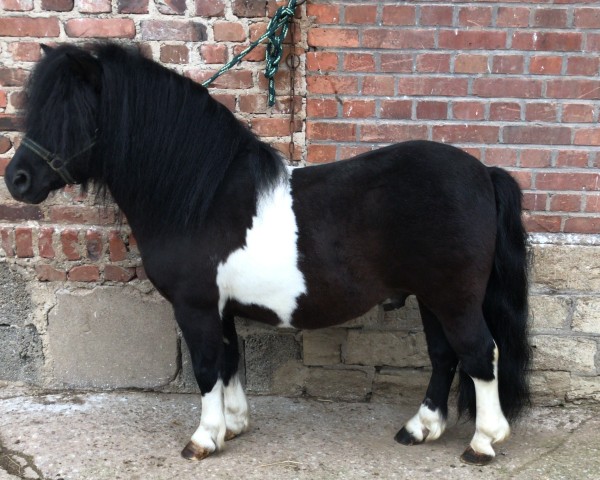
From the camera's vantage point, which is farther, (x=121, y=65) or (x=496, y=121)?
(x=496, y=121)

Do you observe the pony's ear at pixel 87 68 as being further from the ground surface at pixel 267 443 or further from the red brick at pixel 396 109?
the ground surface at pixel 267 443

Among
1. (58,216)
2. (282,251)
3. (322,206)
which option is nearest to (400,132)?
(322,206)

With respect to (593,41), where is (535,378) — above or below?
below

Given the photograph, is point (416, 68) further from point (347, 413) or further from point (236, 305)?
point (347, 413)

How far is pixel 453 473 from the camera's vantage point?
2.43 meters

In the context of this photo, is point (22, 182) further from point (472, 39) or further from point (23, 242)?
point (472, 39)

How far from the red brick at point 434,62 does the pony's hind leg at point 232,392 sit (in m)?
1.41

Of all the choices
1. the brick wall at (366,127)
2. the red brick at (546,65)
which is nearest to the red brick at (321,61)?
the brick wall at (366,127)

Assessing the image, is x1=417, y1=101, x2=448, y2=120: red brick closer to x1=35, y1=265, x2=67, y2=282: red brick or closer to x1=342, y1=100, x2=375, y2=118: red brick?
x1=342, y1=100, x2=375, y2=118: red brick

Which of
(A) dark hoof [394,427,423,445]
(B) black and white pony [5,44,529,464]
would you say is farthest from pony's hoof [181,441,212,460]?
(A) dark hoof [394,427,423,445]

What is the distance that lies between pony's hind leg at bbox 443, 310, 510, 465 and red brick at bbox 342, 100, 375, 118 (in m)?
1.04

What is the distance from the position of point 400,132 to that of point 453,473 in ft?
4.84

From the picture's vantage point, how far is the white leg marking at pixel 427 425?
2617 mm

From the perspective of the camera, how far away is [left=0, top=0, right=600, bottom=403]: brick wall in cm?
271
